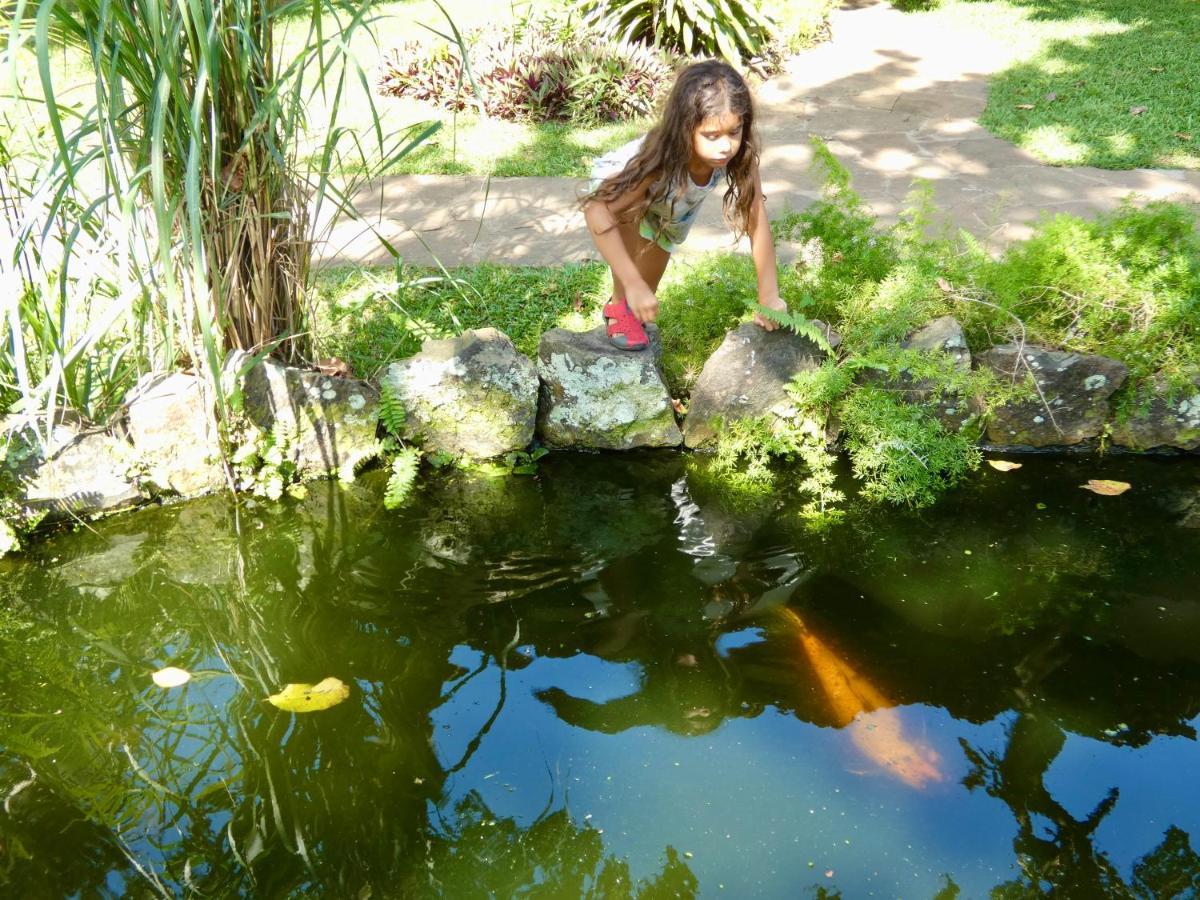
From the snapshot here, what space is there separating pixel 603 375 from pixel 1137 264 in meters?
2.05

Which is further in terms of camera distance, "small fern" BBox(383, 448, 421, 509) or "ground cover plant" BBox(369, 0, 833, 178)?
"ground cover plant" BBox(369, 0, 833, 178)

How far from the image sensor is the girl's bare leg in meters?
3.82

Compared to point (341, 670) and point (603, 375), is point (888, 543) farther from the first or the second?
point (341, 670)

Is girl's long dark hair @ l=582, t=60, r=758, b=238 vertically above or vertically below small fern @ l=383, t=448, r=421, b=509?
above

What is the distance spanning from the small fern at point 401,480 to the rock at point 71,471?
2.87 ft

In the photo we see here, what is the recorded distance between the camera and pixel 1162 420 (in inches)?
143

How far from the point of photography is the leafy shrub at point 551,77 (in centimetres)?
692

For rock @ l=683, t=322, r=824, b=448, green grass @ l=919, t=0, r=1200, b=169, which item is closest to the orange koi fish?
rock @ l=683, t=322, r=824, b=448

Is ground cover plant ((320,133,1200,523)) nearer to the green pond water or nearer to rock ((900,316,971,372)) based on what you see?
rock ((900,316,971,372))

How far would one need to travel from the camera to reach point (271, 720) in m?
2.54

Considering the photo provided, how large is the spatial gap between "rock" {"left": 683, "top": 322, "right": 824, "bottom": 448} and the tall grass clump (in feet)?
4.49

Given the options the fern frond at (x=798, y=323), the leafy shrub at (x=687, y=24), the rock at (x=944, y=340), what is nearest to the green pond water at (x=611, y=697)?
the rock at (x=944, y=340)

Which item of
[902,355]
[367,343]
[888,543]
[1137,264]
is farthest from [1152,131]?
[367,343]

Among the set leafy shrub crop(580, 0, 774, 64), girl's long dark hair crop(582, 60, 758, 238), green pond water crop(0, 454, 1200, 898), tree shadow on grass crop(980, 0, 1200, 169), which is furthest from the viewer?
leafy shrub crop(580, 0, 774, 64)
